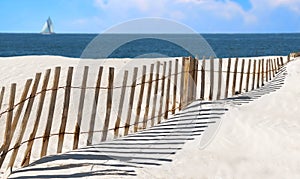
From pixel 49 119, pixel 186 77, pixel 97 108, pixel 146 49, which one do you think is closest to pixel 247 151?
pixel 49 119

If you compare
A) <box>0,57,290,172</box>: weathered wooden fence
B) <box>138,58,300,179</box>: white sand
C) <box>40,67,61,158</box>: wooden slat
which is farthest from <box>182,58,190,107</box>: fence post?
<box>40,67,61,158</box>: wooden slat

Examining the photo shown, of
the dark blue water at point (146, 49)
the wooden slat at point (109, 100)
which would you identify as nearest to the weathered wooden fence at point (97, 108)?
the wooden slat at point (109, 100)

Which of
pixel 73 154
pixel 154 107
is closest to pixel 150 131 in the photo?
pixel 154 107

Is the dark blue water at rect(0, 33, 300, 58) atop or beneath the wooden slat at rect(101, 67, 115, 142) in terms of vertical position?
atop

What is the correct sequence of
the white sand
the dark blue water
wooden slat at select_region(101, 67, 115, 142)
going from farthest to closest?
1. the dark blue water
2. wooden slat at select_region(101, 67, 115, 142)
3. the white sand

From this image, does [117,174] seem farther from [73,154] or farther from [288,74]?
[288,74]

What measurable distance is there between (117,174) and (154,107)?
2998mm

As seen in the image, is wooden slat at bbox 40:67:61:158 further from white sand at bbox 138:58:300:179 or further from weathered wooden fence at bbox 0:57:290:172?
white sand at bbox 138:58:300:179

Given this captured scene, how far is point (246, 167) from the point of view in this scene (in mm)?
4852

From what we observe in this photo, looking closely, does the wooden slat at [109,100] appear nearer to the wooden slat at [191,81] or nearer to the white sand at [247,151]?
the white sand at [247,151]

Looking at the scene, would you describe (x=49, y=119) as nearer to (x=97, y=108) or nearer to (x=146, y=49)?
(x=97, y=108)

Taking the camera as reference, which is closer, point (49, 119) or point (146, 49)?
point (49, 119)

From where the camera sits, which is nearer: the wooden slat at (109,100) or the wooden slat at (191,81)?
the wooden slat at (109,100)

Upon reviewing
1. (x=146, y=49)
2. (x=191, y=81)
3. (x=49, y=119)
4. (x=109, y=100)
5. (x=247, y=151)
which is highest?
(x=146, y=49)
